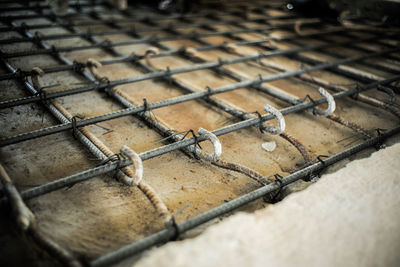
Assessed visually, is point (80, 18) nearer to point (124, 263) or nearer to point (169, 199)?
point (169, 199)

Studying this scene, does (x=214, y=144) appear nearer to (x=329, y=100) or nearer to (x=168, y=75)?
(x=329, y=100)

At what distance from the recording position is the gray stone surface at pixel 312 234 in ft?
5.22

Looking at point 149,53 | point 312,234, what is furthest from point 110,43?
point 312,234

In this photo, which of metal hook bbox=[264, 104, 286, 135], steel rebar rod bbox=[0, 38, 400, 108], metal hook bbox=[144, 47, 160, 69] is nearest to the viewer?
metal hook bbox=[264, 104, 286, 135]

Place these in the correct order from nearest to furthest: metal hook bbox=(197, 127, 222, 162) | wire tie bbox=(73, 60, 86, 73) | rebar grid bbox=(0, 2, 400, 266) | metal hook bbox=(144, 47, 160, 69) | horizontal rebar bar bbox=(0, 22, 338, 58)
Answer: rebar grid bbox=(0, 2, 400, 266) < metal hook bbox=(197, 127, 222, 162) < wire tie bbox=(73, 60, 86, 73) < horizontal rebar bar bbox=(0, 22, 338, 58) < metal hook bbox=(144, 47, 160, 69)

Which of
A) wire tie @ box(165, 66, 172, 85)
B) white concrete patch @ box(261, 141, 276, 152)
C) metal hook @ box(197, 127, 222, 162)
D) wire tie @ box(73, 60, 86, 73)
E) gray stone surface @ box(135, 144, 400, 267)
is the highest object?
wire tie @ box(73, 60, 86, 73)

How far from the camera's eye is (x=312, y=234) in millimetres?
1744

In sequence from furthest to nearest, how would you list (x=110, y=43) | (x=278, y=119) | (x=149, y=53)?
(x=110, y=43), (x=149, y=53), (x=278, y=119)

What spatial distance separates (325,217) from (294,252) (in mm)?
367

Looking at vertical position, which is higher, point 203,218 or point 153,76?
point 153,76

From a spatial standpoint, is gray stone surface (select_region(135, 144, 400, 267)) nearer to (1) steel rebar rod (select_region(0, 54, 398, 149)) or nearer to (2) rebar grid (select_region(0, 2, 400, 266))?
(2) rebar grid (select_region(0, 2, 400, 266))

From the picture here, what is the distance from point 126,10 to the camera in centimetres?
691

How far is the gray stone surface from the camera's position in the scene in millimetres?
1591

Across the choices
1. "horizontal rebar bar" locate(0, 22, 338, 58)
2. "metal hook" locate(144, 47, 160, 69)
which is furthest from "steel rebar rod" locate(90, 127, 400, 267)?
"horizontal rebar bar" locate(0, 22, 338, 58)
